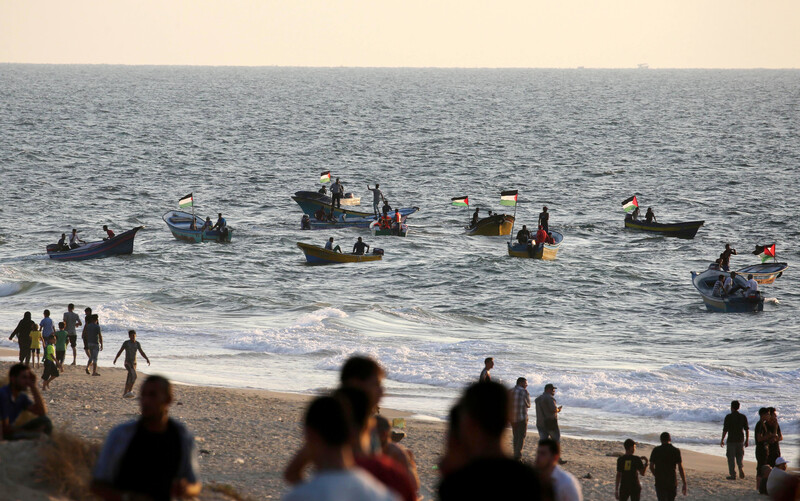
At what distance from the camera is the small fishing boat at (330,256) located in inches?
1414

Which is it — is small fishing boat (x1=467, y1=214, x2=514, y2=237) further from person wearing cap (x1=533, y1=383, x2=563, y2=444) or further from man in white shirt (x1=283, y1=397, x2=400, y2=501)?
man in white shirt (x1=283, y1=397, x2=400, y2=501)

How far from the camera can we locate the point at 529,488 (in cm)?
396

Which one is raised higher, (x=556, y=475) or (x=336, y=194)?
(x=336, y=194)

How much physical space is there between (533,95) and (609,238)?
14681 centimetres

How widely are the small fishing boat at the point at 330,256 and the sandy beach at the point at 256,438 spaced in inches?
699

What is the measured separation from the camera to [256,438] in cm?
1375

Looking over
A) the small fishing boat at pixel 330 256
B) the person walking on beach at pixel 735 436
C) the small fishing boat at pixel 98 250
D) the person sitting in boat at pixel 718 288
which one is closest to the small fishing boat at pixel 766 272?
the person sitting in boat at pixel 718 288

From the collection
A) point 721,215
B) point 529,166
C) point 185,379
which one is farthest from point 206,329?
point 529,166

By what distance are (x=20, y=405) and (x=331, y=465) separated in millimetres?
4921

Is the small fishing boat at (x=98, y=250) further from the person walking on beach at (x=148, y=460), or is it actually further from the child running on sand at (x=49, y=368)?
the person walking on beach at (x=148, y=460)

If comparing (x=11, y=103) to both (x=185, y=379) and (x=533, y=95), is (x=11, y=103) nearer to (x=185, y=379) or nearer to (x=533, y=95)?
(x=533, y=95)

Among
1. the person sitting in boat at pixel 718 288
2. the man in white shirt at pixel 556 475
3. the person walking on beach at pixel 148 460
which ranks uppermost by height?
the person walking on beach at pixel 148 460

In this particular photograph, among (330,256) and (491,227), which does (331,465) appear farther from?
(491,227)

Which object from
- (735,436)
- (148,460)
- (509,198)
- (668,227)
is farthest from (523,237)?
(148,460)
